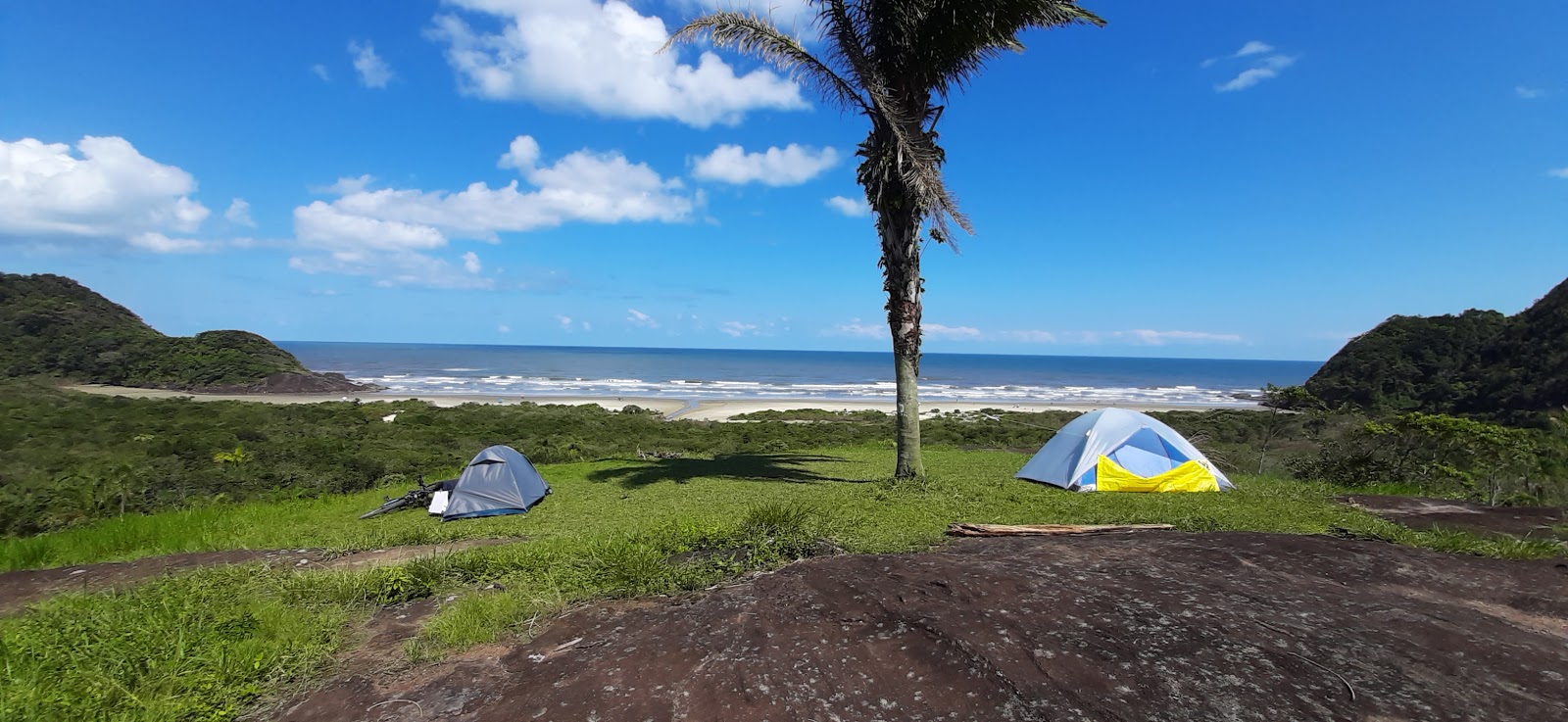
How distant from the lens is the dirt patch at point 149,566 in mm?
6230

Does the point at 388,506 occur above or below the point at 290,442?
below

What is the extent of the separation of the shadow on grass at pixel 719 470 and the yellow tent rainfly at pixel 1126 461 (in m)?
3.84

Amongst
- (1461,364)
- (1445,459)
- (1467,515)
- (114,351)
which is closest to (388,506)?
(1467,515)

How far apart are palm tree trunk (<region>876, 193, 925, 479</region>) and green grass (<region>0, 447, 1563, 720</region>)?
758 millimetres

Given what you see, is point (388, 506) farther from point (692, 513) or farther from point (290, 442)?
point (290, 442)

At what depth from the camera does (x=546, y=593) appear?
197 inches

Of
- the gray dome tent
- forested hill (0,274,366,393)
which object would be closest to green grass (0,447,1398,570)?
the gray dome tent

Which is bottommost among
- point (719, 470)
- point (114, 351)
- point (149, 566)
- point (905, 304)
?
point (719, 470)

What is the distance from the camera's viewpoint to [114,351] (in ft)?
152

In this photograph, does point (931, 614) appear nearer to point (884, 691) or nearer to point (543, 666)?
point (884, 691)

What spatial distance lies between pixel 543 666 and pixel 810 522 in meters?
3.93

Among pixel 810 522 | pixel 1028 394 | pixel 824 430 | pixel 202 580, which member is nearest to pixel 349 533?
pixel 202 580

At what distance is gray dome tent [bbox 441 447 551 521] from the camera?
36.9 ft

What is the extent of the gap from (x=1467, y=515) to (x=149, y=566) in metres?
15.8
